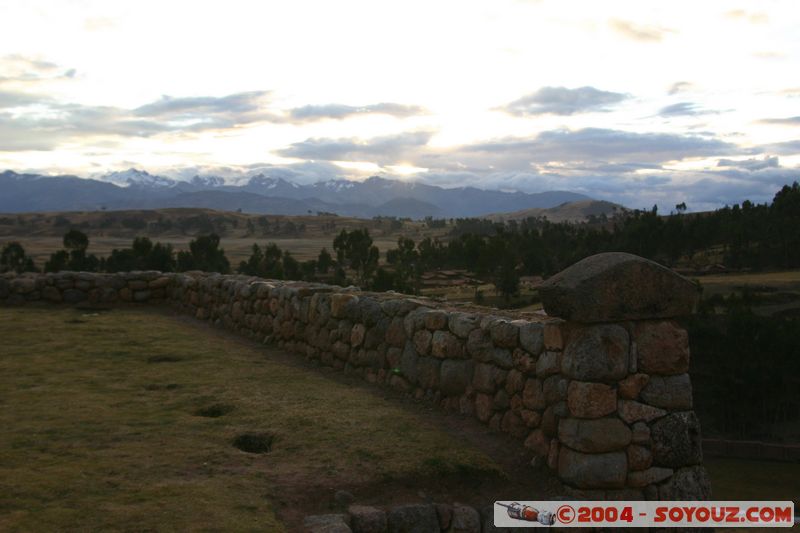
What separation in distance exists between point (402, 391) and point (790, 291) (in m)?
54.8

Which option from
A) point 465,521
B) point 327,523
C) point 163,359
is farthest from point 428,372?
point 163,359

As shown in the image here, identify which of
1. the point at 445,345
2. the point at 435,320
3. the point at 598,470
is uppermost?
the point at 435,320

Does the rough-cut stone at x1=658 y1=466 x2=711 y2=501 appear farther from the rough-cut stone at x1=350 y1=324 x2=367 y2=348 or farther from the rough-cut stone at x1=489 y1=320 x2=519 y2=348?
the rough-cut stone at x1=350 y1=324 x2=367 y2=348

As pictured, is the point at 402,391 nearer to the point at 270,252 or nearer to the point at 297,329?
the point at 297,329

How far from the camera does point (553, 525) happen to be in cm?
590

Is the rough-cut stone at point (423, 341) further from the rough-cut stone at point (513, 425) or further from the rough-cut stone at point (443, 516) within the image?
the rough-cut stone at point (443, 516)

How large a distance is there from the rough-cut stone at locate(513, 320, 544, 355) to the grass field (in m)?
1.07

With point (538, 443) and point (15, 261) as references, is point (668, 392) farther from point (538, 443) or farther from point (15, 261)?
point (15, 261)

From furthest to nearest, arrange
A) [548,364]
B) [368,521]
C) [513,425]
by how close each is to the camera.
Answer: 1. [513,425]
2. [548,364]
3. [368,521]

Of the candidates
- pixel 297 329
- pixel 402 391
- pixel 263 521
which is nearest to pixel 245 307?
pixel 297 329

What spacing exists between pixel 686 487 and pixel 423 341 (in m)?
3.44

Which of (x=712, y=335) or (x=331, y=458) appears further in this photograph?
(x=712, y=335)

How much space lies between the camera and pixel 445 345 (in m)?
8.14

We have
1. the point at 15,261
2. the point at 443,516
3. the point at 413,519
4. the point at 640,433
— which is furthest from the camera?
the point at 15,261
